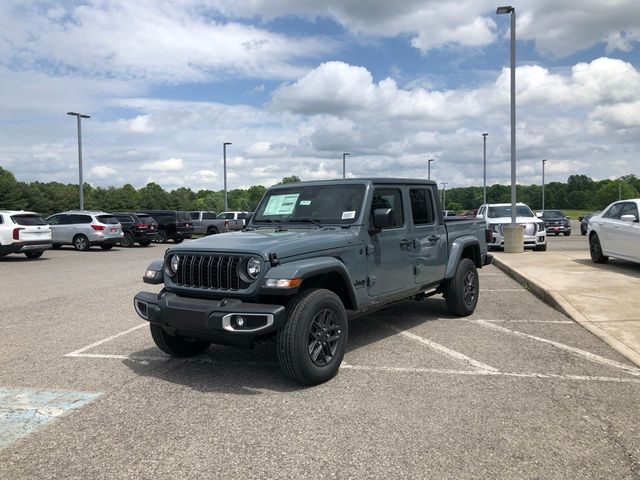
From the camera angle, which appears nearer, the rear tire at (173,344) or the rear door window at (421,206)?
the rear tire at (173,344)

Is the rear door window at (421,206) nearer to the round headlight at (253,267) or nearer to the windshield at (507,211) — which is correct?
the round headlight at (253,267)

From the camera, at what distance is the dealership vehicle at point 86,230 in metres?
22.4

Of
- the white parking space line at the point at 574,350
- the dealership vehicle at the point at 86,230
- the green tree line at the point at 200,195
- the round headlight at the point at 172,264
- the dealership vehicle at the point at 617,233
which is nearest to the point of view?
the round headlight at the point at 172,264

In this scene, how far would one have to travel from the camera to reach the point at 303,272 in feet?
15.0

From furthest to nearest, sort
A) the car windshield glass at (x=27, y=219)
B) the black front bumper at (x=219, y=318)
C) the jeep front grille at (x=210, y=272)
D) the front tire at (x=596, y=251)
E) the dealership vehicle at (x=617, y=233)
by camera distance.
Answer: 1. the car windshield glass at (x=27, y=219)
2. the front tire at (x=596, y=251)
3. the dealership vehicle at (x=617, y=233)
4. the jeep front grille at (x=210, y=272)
5. the black front bumper at (x=219, y=318)

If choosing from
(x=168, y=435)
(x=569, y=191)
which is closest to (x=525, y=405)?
(x=168, y=435)

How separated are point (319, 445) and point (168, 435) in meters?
1.04

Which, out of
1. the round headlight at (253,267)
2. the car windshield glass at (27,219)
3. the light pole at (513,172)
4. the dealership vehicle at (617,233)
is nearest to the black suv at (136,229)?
the car windshield glass at (27,219)

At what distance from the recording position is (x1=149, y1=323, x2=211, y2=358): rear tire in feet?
17.8

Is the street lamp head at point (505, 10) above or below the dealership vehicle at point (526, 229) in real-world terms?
above

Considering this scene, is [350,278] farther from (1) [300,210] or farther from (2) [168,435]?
(2) [168,435]

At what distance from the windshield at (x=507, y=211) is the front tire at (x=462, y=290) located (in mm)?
12860

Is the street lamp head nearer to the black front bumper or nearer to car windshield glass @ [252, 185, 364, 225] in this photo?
car windshield glass @ [252, 185, 364, 225]

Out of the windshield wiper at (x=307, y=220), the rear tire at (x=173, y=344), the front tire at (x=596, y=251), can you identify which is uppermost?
the windshield wiper at (x=307, y=220)
